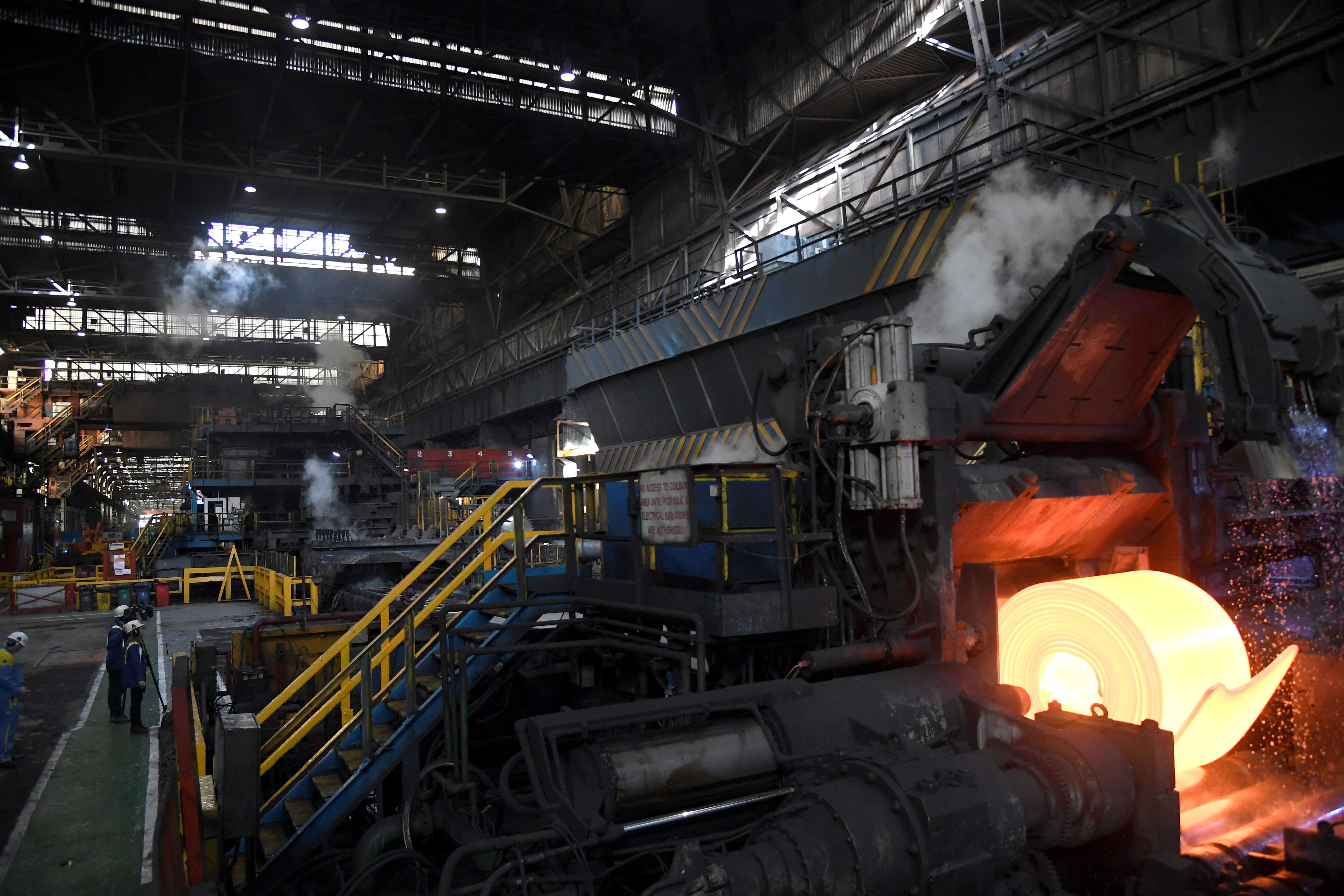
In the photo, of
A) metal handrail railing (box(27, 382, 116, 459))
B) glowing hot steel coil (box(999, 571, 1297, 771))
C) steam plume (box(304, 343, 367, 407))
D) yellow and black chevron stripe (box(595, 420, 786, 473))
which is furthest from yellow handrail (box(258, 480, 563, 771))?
steam plume (box(304, 343, 367, 407))

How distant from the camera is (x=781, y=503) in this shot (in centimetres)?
499

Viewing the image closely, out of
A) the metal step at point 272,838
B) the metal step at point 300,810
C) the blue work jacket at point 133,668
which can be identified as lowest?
the metal step at point 272,838

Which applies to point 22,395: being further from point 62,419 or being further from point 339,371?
point 339,371

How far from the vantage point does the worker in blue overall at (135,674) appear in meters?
9.55

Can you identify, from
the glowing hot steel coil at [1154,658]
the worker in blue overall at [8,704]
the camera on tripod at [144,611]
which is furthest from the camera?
the camera on tripod at [144,611]

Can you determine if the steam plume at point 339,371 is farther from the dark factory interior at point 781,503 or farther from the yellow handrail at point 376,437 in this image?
the dark factory interior at point 781,503

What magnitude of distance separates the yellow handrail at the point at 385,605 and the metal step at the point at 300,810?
744mm

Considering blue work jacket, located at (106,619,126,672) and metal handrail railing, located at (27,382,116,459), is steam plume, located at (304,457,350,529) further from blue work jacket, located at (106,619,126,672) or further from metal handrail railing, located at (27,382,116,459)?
blue work jacket, located at (106,619,126,672)

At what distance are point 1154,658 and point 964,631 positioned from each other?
1024 mm

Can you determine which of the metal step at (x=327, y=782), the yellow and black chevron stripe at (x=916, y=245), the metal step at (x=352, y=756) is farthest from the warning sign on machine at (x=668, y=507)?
the yellow and black chevron stripe at (x=916, y=245)

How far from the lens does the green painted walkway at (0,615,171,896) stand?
19.1 feet

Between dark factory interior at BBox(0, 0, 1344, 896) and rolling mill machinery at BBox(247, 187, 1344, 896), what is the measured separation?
30 millimetres

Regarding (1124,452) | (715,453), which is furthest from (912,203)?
(1124,452)

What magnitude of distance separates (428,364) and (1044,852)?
42.1 metres
